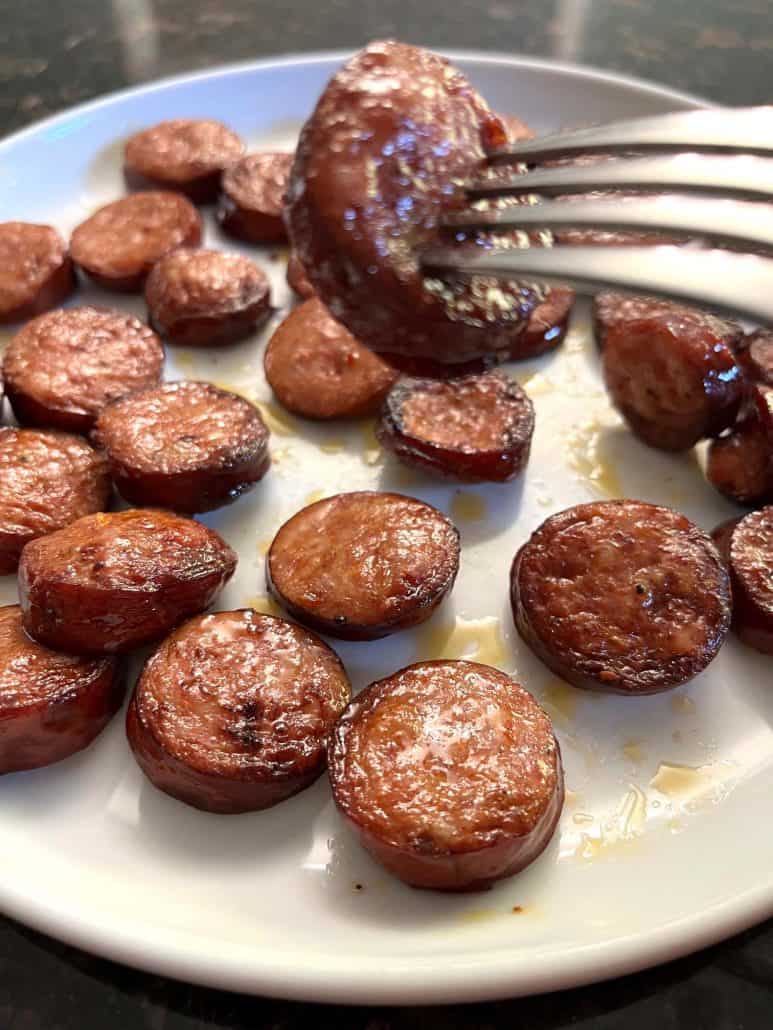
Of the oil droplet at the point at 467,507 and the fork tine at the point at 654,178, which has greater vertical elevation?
the fork tine at the point at 654,178

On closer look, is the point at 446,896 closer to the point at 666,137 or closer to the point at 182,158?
the point at 666,137

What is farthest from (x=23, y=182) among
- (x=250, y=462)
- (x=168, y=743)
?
(x=168, y=743)

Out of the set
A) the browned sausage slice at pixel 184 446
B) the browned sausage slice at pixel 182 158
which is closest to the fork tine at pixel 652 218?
the browned sausage slice at pixel 184 446

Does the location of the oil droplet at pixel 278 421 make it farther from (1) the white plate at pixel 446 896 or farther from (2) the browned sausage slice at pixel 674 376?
(2) the browned sausage slice at pixel 674 376

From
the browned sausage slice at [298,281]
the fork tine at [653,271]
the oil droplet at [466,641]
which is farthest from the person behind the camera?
the browned sausage slice at [298,281]

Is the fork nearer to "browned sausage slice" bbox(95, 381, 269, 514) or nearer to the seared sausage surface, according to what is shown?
the seared sausage surface

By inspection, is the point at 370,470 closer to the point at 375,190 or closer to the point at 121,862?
the point at 375,190
